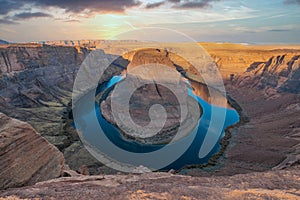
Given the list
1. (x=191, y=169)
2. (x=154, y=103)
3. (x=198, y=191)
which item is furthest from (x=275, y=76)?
(x=198, y=191)

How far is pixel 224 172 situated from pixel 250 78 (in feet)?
174

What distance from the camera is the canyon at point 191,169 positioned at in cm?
775

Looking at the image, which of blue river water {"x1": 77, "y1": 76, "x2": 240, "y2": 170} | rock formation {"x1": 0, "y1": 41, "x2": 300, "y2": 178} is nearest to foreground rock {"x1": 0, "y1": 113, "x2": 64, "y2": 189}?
rock formation {"x1": 0, "y1": 41, "x2": 300, "y2": 178}

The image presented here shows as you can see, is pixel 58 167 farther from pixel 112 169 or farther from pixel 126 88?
pixel 126 88

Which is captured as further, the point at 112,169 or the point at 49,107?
the point at 49,107

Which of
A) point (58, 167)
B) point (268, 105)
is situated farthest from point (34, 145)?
point (268, 105)

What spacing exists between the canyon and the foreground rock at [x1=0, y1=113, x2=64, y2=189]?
0.06m

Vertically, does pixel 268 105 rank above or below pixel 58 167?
below

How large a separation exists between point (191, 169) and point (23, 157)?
2033cm

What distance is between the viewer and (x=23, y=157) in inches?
434

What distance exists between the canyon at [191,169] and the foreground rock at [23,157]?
6 cm

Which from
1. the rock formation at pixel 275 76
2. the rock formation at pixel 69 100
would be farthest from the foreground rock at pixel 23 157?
the rock formation at pixel 275 76

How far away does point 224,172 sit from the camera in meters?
25.9

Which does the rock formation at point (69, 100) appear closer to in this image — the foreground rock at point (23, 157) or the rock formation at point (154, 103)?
the rock formation at point (154, 103)
